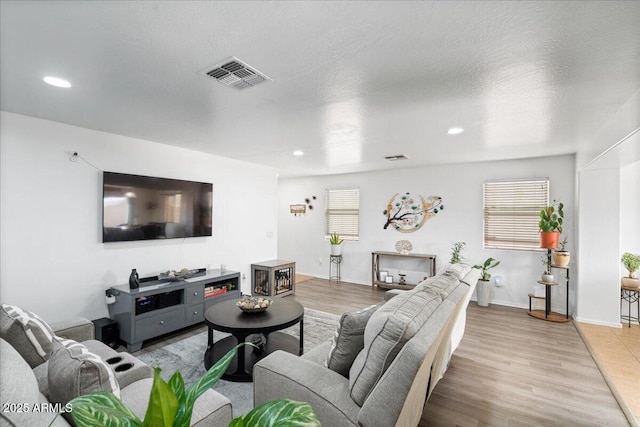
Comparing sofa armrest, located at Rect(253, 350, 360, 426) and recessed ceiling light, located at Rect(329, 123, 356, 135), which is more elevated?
recessed ceiling light, located at Rect(329, 123, 356, 135)

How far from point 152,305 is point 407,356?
3134 mm

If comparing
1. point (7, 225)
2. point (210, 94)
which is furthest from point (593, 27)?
point (7, 225)

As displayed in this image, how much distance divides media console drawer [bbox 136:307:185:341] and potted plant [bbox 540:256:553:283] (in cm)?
503

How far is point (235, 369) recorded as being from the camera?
2.67 meters

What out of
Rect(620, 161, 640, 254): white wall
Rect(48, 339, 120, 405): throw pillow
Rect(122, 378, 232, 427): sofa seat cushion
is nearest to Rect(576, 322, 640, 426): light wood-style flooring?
Rect(620, 161, 640, 254): white wall

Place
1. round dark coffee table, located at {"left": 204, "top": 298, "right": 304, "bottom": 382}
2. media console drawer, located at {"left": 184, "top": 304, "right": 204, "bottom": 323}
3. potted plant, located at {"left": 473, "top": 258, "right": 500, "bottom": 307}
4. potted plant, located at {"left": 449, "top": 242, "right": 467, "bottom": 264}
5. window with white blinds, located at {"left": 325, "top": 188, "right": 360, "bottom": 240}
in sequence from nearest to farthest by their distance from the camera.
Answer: round dark coffee table, located at {"left": 204, "top": 298, "right": 304, "bottom": 382} < media console drawer, located at {"left": 184, "top": 304, "right": 204, "bottom": 323} < potted plant, located at {"left": 473, "top": 258, "right": 500, "bottom": 307} < potted plant, located at {"left": 449, "top": 242, "right": 467, "bottom": 264} < window with white blinds, located at {"left": 325, "top": 188, "right": 360, "bottom": 240}

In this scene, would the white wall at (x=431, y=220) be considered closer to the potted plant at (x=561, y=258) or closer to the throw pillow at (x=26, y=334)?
the potted plant at (x=561, y=258)

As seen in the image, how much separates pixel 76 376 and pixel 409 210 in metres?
5.54

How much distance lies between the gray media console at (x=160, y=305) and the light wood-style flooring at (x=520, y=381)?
0.18m

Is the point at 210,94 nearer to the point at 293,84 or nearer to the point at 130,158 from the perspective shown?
the point at 293,84

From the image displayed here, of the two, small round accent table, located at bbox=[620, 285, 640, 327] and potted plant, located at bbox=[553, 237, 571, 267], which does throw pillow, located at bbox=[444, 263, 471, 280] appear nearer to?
potted plant, located at bbox=[553, 237, 571, 267]

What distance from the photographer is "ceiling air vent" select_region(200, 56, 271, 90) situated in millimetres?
1901

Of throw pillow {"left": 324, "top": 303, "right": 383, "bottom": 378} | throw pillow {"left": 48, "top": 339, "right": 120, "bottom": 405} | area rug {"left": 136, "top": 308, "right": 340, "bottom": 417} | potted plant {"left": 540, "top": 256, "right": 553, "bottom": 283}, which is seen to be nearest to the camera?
throw pillow {"left": 48, "top": 339, "right": 120, "bottom": 405}

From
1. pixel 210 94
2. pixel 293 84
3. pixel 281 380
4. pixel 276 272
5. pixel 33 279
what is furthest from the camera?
pixel 276 272
